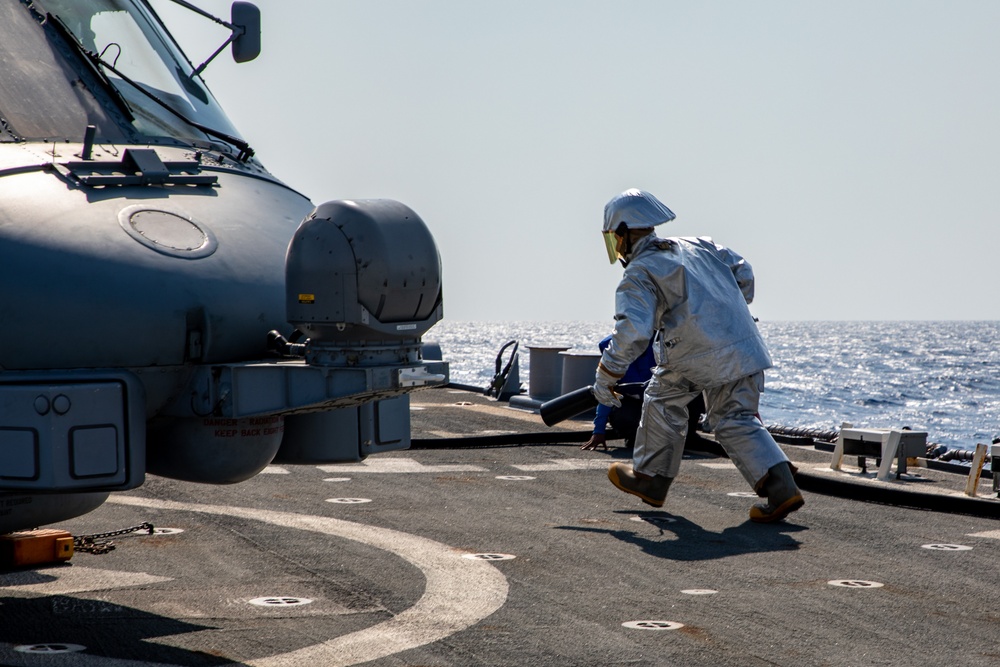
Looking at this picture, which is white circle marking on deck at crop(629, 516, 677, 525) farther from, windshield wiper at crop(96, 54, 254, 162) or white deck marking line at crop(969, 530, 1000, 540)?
windshield wiper at crop(96, 54, 254, 162)

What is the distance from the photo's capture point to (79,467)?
4.17 metres

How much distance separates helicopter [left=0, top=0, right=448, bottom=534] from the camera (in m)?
4.29

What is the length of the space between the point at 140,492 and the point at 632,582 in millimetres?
4060

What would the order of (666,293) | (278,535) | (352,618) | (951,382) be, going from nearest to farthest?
(352,618)
(278,535)
(666,293)
(951,382)

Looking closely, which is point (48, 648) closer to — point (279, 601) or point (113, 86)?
point (279, 601)

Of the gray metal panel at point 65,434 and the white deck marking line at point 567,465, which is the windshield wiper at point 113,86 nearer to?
the gray metal panel at point 65,434

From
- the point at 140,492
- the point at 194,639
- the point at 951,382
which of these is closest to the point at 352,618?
the point at 194,639

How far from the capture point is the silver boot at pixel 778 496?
25.2ft

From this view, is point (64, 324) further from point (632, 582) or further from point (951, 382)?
point (951, 382)

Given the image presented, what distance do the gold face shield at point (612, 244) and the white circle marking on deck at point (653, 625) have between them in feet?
9.75

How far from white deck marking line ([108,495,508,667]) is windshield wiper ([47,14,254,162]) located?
222 cm

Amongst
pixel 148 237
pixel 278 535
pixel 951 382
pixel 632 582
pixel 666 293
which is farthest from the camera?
pixel 951 382

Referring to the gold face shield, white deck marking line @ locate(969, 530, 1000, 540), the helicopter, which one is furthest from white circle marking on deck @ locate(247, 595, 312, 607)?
white deck marking line @ locate(969, 530, 1000, 540)

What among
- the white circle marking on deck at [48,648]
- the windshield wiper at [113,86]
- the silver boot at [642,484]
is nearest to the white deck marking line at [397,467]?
the silver boot at [642,484]
